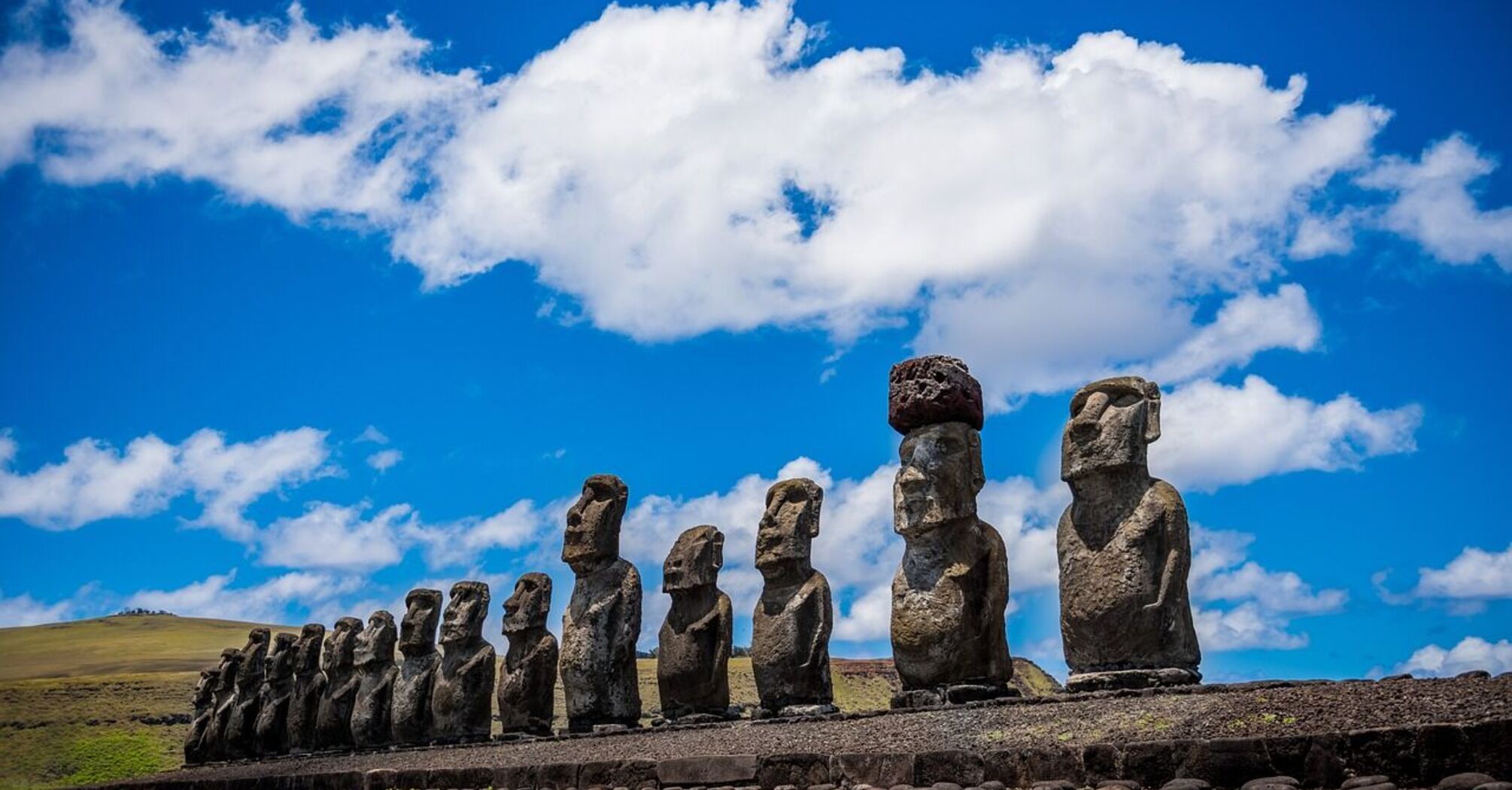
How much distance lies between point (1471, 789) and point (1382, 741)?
0.80m

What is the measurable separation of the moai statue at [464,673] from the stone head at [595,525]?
2.45 metres

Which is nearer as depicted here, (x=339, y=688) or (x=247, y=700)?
(x=339, y=688)

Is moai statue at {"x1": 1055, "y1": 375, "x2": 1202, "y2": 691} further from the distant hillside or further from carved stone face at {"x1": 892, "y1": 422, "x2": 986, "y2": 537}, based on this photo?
the distant hillside

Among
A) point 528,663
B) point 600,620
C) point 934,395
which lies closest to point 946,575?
point 934,395

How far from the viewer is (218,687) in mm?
27016

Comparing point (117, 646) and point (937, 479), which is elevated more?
point (117, 646)

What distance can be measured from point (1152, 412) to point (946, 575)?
2.58 m

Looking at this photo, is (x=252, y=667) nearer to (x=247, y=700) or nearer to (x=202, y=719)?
(x=247, y=700)

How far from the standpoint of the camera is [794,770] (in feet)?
35.8

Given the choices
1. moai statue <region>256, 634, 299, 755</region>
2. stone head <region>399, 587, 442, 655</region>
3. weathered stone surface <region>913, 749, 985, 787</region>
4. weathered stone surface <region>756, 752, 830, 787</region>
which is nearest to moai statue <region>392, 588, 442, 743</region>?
stone head <region>399, 587, 442, 655</region>

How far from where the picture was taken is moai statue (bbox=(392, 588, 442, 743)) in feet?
66.0

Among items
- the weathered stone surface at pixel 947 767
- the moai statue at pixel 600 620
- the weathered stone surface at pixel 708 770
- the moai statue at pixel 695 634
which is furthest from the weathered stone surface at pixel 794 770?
the moai statue at pixel 600 620

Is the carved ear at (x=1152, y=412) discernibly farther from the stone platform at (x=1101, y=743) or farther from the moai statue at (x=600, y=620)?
the moai statue at (x=600, y=620)

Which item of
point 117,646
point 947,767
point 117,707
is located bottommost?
point 947,767
